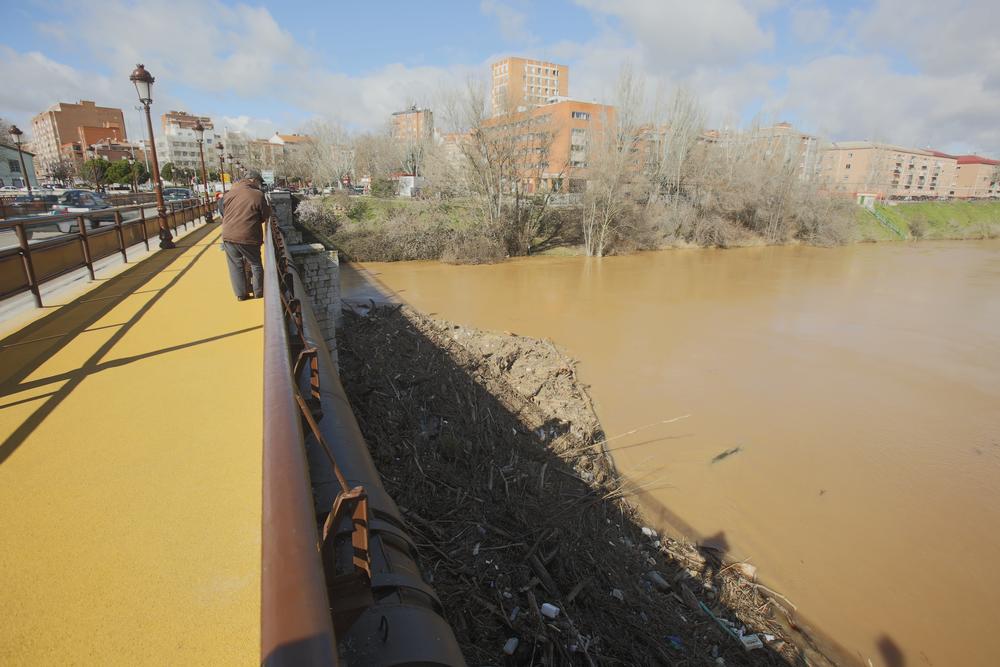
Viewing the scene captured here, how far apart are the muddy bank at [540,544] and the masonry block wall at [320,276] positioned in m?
1.27

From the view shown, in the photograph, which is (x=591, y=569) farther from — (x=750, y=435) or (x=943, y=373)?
(x=943, y=373)

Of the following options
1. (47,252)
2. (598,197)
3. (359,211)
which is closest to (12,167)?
(359,211)

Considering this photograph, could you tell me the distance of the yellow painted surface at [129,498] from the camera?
1.72 m

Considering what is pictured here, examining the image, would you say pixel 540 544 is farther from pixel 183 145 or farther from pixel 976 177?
pixel 976 177

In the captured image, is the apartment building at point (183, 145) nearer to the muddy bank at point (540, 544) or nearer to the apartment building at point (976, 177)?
the muddy bank at point (540, 544)

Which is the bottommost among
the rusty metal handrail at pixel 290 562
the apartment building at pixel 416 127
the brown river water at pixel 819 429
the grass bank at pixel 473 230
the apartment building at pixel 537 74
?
the brown river water at pixel 819 429

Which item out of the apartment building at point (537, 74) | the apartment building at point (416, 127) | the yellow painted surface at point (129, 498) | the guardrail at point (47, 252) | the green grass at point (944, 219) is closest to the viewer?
the yellow painted surface at point (129, 498)

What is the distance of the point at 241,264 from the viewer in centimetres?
617

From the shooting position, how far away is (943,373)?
13.7 m

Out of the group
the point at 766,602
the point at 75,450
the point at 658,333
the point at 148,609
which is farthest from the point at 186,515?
the point at 658,333

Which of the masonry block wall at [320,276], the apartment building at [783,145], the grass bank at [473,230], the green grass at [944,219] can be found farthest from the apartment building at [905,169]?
the masonry block wall at [320,276]

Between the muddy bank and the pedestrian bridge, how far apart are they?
2454mm

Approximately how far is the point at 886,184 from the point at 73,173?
111 meters

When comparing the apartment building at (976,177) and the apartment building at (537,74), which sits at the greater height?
the apartment building at (537,74)
